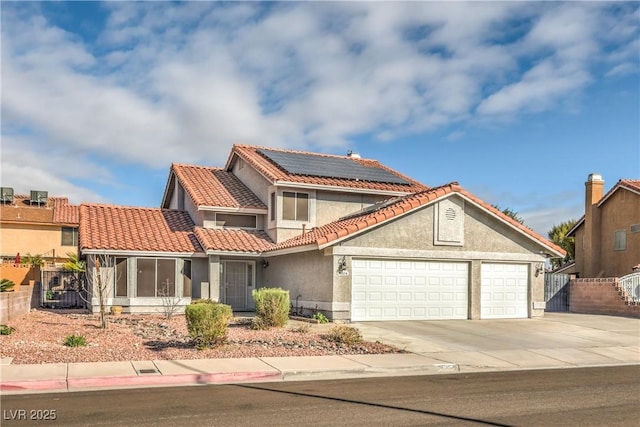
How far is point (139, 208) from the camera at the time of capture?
28734 mm

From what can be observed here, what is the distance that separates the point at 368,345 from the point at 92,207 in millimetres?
16705

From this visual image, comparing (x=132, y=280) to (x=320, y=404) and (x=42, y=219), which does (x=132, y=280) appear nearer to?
(x=320, y=404)

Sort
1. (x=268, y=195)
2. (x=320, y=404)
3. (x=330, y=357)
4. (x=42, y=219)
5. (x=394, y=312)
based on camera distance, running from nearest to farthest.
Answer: (x=320, y=404)
(x=330, y=357)
(x=394, y=312)
(x=268, y=195)
(x=42, y=219)

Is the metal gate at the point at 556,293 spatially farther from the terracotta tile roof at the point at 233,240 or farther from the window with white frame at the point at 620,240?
the terracotta tile roof at the point at 233,240

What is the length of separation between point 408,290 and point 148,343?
1055 centimetres

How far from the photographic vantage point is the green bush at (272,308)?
1944 centimetres

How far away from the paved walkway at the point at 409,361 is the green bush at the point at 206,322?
4.49 ft

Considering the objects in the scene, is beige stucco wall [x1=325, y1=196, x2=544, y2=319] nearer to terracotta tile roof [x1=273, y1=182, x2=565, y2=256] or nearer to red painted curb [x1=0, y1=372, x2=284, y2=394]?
terracotta tile roof [x1=273, y1=182, x2=565, y2=256]

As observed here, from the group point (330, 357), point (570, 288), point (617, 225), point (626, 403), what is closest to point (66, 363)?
point (330, 357)

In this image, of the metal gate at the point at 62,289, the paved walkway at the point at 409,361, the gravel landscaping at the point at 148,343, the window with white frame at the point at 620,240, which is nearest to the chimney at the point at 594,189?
the window with white frame at the point at 620,240

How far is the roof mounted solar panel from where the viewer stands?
2797cm

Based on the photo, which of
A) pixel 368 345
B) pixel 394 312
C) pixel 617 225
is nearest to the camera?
pixel 368 345

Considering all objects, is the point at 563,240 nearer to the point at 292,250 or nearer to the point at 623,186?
the point at 623,186

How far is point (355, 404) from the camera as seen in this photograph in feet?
32.6
